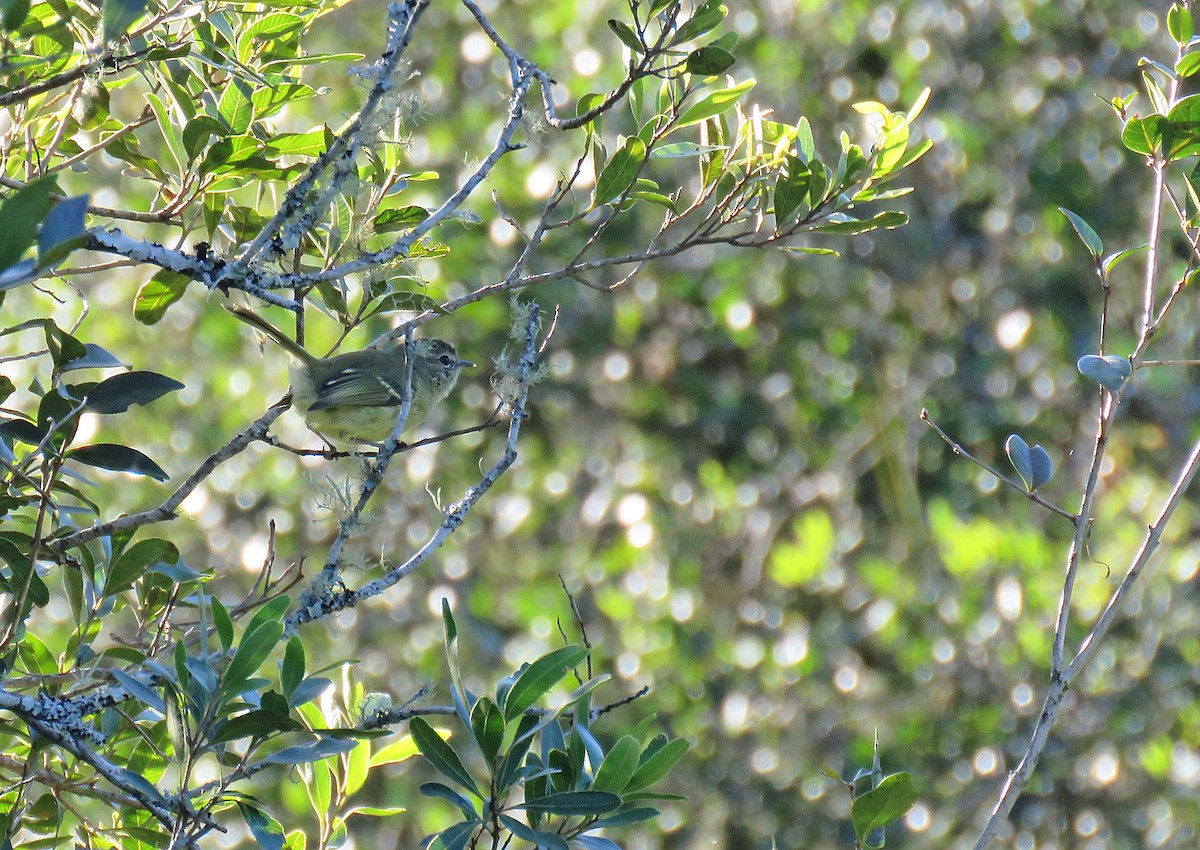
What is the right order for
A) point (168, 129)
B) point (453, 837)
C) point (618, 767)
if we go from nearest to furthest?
point (453, 837)
point (618, 767)
point (168, 129)

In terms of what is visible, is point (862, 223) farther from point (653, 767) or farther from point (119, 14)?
point (119, 14)

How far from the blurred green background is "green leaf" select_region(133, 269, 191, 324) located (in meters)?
3.99

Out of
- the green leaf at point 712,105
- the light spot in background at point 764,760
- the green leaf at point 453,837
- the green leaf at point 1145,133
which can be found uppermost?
the green leaf at point 712,105

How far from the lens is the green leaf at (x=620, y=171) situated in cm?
246

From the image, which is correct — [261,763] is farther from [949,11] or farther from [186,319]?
[949,11]

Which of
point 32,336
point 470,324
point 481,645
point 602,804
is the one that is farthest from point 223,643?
point 32,336

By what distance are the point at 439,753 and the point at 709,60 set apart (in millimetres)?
1310

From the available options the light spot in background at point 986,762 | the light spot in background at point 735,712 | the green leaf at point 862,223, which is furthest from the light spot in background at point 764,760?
the green leaf at point 862,223

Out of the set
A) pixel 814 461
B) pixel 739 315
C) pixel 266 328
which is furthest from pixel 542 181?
pixel 266 328

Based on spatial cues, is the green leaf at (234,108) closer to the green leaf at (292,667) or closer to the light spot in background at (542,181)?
the green leaf at (292,667)

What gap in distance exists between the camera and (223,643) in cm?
196

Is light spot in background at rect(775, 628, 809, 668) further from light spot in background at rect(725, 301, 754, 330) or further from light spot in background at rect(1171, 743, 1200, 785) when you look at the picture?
light spot in background at rect(725, 301, 754, 330)

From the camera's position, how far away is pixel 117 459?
2258mm

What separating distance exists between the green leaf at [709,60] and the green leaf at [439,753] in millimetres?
1257
